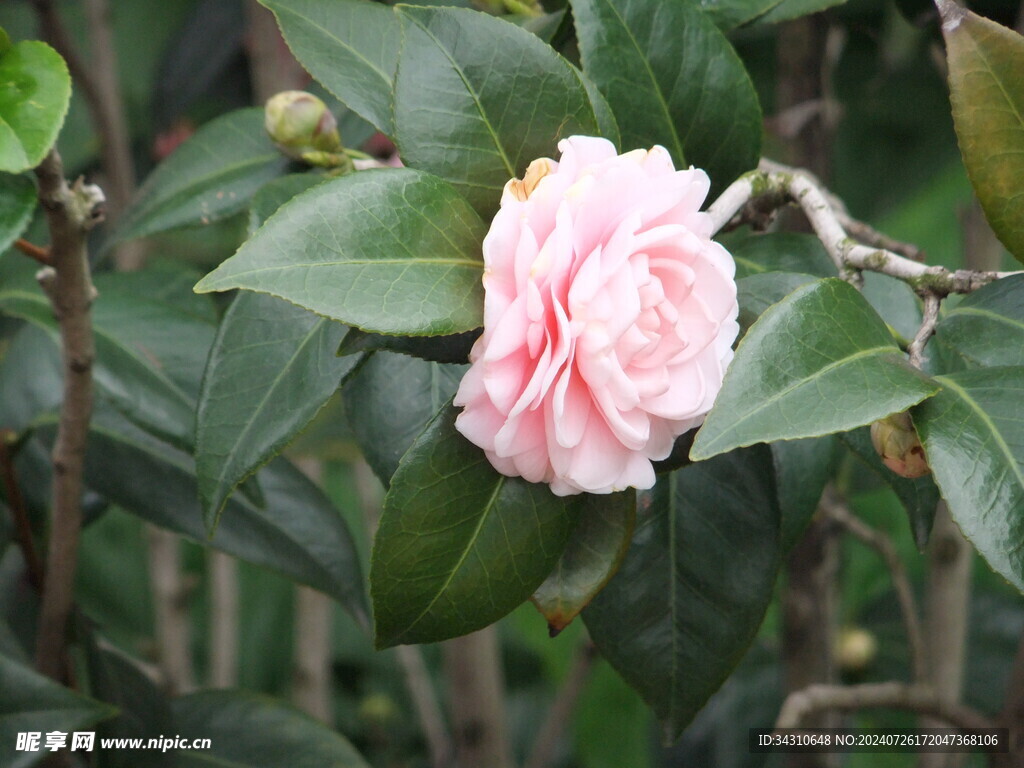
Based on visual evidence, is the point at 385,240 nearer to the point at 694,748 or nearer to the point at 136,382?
the point at 136,382

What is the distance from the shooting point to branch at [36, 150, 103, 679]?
22.3 inches

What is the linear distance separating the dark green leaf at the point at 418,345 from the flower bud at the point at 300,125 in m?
0.26

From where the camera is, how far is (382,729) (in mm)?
1762

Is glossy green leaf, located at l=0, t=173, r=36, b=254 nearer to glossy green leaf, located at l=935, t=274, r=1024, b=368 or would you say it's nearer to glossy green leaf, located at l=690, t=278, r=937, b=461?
glossy green leaf, located at l=690, t=278, r=937, b=461

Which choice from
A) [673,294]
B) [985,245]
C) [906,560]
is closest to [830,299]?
[673,294]

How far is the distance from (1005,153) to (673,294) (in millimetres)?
176

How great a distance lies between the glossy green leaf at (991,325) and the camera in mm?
491

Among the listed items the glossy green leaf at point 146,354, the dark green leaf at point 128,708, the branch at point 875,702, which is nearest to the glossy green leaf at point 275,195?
the glossy green leaf at point 146,354

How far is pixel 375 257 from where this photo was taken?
450 millimetres

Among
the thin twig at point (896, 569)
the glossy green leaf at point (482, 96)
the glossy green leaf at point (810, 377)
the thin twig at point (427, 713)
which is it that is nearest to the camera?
the glossy green leaf at point (810, 377)

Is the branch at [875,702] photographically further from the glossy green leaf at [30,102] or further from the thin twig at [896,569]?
the glossy green leaf at [30,102]

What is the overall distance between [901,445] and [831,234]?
0.12m

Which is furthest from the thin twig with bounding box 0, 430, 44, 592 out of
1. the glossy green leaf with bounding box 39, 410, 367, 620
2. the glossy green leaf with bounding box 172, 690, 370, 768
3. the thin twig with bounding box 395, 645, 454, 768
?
the thin twig with bounding box 395, 645, 454, 768

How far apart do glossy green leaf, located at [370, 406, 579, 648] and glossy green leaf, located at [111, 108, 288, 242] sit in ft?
1.08
